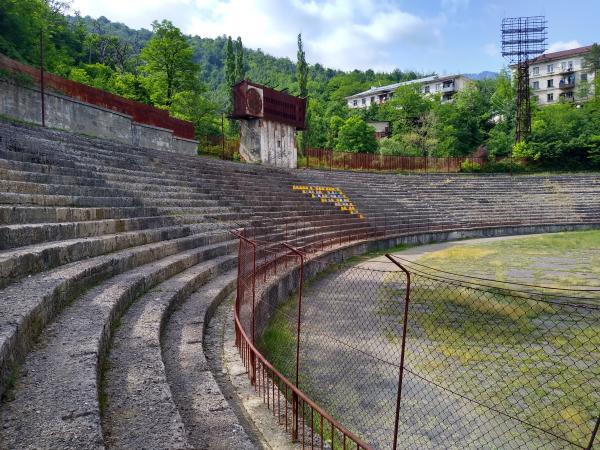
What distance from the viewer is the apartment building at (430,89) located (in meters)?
77.1

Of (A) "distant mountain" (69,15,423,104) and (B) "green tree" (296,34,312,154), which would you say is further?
(A) "distant mountain" (69,15,423,104)

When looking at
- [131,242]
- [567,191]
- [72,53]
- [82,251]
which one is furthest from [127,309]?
[72,53]

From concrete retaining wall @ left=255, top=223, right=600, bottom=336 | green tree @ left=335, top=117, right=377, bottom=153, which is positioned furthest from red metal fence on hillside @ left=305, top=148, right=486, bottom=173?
green tree @ left=335, top=117, right=377, bottom=153

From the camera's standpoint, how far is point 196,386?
12.0 ft

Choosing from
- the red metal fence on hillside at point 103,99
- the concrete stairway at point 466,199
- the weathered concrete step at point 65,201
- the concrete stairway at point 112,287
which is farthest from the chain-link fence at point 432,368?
the concrete stairway at point 466,199

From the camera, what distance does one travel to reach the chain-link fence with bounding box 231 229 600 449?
4.23 meters

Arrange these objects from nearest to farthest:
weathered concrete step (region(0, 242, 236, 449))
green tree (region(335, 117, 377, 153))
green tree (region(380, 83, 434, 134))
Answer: weathered concrete step (region(0, 242, 236, 449)) → green tree (region(335, 117, 377, 153)) → green tree (region(380, 83, 434, 134))

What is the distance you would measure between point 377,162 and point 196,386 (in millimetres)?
31564

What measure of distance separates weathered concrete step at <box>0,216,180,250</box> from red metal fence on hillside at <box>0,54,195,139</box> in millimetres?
8641

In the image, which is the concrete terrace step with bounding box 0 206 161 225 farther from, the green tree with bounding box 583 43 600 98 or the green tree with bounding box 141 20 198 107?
the green tree with bounding box 583 43 600 98

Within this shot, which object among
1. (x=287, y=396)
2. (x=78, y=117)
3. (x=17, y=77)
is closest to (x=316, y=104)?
(x=78, y=117)

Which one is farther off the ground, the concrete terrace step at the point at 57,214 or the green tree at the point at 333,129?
the green tree at the point at 333,129

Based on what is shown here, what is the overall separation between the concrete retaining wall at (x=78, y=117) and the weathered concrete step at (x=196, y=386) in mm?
11113

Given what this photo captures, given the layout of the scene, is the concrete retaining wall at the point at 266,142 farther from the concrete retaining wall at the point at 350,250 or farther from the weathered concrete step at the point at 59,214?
the weathered concrete step at the point at 59,214
